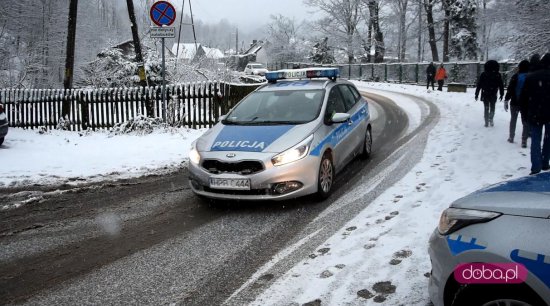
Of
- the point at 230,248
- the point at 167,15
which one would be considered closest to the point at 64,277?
the point at 230,248

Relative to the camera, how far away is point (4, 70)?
26969 millimetres

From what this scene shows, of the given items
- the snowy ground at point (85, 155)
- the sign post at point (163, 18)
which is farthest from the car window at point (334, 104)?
the sign post at point (163, 18)

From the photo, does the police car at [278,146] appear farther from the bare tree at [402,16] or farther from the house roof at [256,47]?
the house roof at [256,47]

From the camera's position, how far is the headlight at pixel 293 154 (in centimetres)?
564

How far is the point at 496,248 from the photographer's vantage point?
2.46 m

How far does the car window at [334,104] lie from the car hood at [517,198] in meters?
3.76

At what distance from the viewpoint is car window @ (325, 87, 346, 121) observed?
6787 millimetres

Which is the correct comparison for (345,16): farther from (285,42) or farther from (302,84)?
(302,84)

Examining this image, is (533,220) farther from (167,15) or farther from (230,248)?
(167,15)

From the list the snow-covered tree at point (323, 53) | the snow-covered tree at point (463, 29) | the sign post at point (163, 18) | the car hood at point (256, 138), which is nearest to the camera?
the car hood at point (256, 138)

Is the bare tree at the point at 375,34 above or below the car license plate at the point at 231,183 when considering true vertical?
above

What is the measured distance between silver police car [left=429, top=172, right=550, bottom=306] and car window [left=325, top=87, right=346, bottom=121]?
3917mm

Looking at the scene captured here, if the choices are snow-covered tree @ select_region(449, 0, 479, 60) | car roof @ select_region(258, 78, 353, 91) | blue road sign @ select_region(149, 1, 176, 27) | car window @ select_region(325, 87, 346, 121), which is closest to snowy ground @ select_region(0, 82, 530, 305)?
car window @ select_region(325, 87, 346, 121)

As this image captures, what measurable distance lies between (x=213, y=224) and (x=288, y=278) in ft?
5.78
